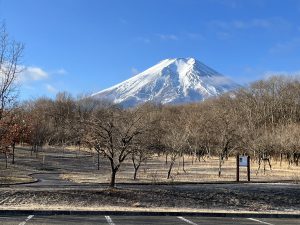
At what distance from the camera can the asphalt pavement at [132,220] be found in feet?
38.7

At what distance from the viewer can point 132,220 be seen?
12.7 meters

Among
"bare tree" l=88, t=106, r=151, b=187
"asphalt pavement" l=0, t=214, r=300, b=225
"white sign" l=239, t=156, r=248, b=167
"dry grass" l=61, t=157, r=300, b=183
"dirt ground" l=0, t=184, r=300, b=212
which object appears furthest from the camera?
"dry grass" l=61, t=157, r=300, b=183

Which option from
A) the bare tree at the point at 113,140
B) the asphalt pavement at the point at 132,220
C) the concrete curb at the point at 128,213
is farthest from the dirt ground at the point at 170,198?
→ the asphalt pavement at the point at 132,220

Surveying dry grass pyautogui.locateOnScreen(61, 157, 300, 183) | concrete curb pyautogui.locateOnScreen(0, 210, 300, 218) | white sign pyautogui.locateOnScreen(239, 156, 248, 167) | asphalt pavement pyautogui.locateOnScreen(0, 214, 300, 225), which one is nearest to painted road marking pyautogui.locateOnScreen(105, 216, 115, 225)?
asphalt pavement pyautogui.locateOnScreen(0, 214, 300, 225)

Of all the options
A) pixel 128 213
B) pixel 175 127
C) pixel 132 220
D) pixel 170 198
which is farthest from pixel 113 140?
pixel 175 127

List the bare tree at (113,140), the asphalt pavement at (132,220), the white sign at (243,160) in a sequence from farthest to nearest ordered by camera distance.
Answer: the white sign at (243,160), the bare tree at (113,140), the asphalt pavement at (132,220)

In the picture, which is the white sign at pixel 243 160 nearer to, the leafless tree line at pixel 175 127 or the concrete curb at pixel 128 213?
the leafless tree line at pixel 175 127

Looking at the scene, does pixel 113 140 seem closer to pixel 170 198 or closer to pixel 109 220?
pixel 170 198

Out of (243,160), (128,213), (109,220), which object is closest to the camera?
(109,220)

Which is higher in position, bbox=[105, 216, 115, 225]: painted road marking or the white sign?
the white sign

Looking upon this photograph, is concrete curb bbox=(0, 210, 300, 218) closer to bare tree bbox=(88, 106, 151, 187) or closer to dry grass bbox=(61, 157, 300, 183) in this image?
bare tree bbox=(88, 106, 151, 187)

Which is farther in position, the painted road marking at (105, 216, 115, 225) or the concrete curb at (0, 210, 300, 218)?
the concrete curb at (0, 210, 300, 218)

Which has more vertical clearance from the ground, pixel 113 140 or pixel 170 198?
pixel 113 140

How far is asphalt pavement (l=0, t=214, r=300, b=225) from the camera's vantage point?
1178cm
